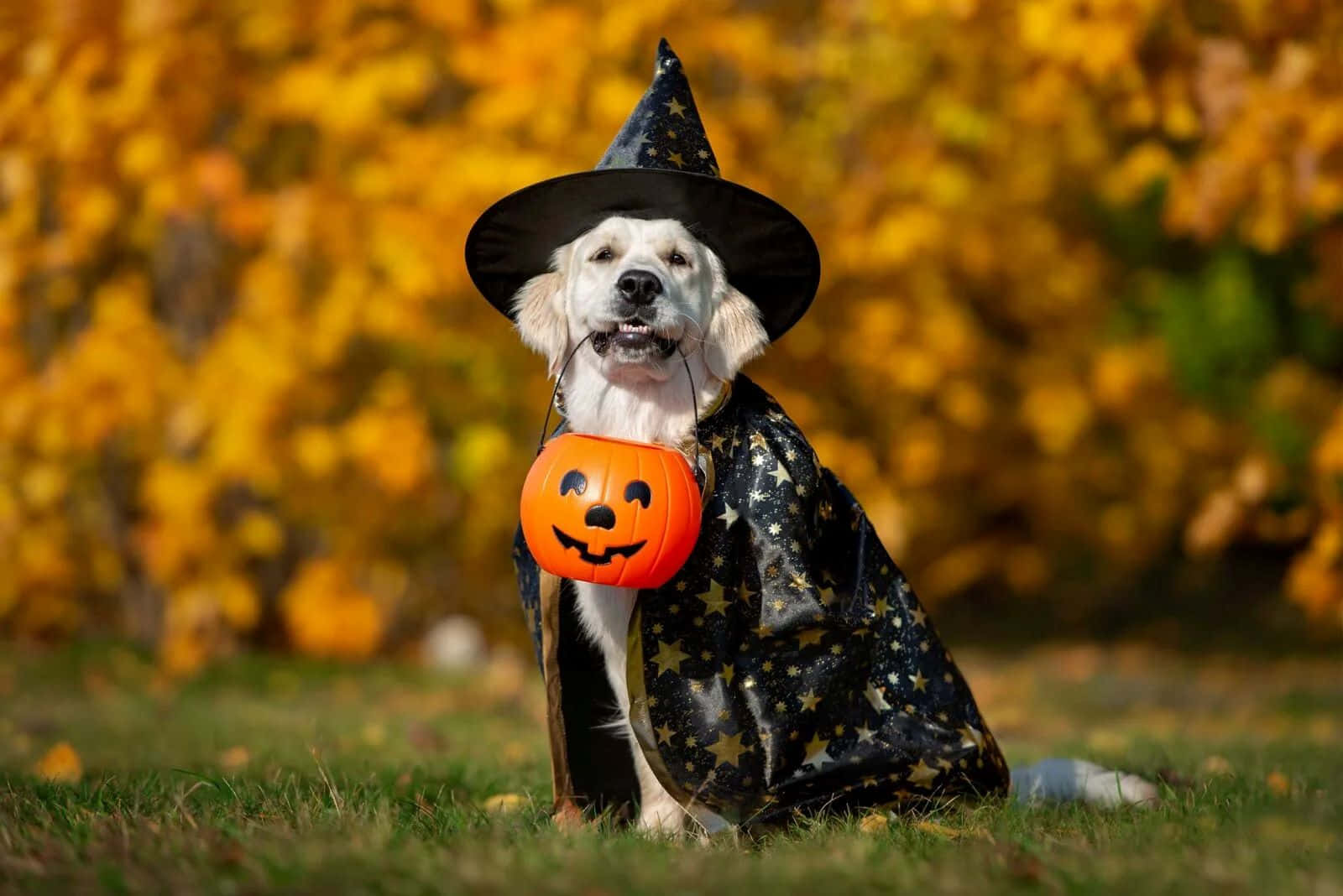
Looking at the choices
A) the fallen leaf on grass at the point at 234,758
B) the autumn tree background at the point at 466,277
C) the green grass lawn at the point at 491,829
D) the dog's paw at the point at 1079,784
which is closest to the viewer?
the green grass lawn at the point at 491,829

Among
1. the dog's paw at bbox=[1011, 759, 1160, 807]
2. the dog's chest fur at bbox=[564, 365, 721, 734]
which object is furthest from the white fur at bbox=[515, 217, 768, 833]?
the dog's paw at bbox=[1011, 759, 1160, 807]

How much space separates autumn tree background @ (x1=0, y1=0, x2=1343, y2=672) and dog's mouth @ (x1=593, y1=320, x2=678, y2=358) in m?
2.62

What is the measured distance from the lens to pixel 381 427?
7031 mm

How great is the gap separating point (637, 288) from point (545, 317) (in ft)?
→ 1.28

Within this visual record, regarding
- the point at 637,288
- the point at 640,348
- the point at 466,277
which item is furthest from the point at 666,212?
the point at 466,277

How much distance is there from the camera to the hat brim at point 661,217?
10.4ft

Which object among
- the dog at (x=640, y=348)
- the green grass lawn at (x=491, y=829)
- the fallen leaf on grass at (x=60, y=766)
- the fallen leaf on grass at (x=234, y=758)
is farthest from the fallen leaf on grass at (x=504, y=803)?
the fallen leaf on grass at (x=60, y=766)

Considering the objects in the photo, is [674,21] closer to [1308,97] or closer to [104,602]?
[1308,97]

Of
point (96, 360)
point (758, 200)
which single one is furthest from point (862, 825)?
point (96, 360)

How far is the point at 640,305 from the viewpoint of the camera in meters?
3.15

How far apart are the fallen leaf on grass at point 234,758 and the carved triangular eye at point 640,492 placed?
5.40ft

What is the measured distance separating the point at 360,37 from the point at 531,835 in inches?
189

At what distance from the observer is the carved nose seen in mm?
2826

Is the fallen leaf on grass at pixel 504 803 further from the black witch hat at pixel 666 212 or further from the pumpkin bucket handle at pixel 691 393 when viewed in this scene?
the black witch hat at pixel 666 212
